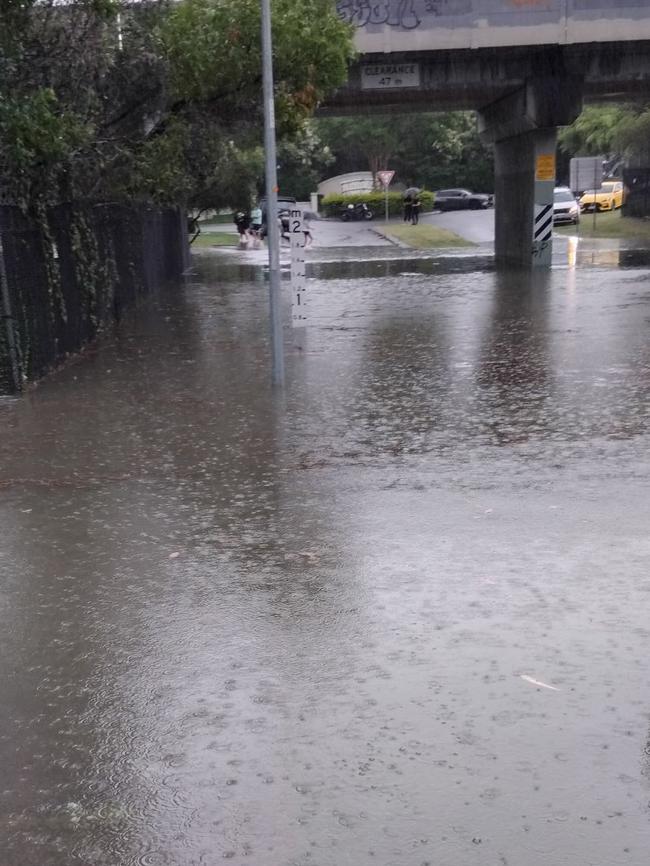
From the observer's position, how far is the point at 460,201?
6306cm

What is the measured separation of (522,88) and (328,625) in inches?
887

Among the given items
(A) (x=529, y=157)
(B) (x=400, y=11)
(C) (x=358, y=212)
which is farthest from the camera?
(C) (x=358, y=212)

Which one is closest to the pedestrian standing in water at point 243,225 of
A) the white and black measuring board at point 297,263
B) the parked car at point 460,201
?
the parked car at point 460,201

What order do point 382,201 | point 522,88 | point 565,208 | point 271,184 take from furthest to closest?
point 382,201 < point 565,208 < point 522,88 < point 271,184

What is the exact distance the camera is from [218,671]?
4.67 metres

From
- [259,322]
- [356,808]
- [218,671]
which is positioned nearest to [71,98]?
[259,322]

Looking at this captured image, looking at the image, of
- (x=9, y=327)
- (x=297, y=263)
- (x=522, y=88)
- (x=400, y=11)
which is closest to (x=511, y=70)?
(x=522, y=88)

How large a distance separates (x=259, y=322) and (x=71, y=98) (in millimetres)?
5083

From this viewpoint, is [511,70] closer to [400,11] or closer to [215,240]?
[400,11]

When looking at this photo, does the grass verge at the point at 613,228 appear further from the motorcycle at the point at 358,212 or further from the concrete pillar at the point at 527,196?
the motorcycle at the point at 358,212

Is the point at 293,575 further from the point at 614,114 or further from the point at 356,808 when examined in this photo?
the point at 614,114

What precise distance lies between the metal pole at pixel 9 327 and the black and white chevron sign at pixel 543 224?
1757 centimetres

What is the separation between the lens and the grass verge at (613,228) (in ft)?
125

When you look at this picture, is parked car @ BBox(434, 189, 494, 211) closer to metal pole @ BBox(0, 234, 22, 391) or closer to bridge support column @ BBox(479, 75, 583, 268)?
bridge support column @ BBox(479, 75, 583, 268)
